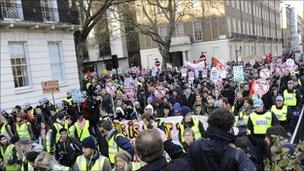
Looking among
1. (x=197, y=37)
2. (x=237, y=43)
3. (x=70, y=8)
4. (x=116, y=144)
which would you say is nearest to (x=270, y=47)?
(x=237, y=43)

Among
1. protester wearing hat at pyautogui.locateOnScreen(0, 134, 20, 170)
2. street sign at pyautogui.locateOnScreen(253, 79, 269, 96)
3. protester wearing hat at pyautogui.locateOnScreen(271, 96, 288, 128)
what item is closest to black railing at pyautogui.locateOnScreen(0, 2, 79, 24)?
street sign at pyautogui.locateOnScreen(253, 79, 269, 96)

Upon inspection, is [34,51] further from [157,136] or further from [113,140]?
[157,136]

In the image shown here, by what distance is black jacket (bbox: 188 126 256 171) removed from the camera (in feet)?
13.1

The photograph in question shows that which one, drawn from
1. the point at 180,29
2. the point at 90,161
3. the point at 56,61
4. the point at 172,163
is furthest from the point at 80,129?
the point at 180,29

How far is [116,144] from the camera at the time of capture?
7.86 meters

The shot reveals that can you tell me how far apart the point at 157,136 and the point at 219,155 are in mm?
655

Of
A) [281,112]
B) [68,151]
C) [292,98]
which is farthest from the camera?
[292,98]

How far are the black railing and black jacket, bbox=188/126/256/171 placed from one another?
58.3ft

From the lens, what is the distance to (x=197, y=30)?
55.6 m

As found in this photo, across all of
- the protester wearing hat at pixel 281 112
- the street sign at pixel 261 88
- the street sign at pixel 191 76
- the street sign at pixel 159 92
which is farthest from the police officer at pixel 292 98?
the street sign at pixel 191 76

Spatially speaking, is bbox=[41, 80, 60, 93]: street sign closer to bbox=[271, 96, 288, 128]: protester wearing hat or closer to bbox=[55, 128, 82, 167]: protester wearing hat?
bbox=[55, 128, 82, 167]: protester wearing hat

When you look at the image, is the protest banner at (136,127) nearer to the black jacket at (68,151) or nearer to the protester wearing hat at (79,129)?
the protester wearing hat at (79,129)

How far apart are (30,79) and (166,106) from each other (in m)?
10.6

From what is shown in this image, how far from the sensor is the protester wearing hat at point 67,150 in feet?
28.8
